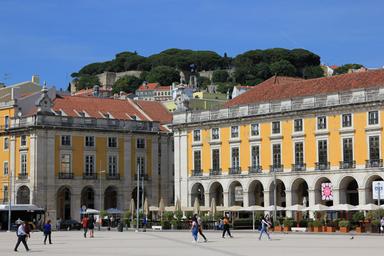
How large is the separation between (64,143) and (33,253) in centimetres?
5933

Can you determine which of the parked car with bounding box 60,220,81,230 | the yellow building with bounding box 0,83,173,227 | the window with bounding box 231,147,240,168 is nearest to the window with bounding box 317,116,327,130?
the window with bounding box 231,147,240,168

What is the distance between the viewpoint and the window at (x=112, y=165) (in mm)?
101369

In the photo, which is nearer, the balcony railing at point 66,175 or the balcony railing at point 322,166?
the balcony railing at point 322,166

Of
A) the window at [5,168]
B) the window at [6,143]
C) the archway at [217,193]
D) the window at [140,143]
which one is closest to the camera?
the archway at [217,193]

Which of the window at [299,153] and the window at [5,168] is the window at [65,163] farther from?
the window at [299,153]

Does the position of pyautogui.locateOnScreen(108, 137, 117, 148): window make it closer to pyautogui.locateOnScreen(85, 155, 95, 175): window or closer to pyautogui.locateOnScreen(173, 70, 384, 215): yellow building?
pyautogui.locateOnScreen(85, 155, 95, 175): window

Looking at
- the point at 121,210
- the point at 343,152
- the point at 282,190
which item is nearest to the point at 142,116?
the point at 121,210

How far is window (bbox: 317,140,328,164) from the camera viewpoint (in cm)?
7975

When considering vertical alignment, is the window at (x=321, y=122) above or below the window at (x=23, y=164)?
above

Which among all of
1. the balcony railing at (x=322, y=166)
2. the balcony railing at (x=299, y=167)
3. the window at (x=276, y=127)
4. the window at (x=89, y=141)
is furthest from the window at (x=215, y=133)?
the window at (x=89, y=141)

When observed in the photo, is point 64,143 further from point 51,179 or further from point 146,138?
point 146,138

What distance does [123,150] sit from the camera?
10300 cm

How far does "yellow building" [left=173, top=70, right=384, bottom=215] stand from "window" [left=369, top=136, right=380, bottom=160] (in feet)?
0.28

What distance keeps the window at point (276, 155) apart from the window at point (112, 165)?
2394 centimetres
